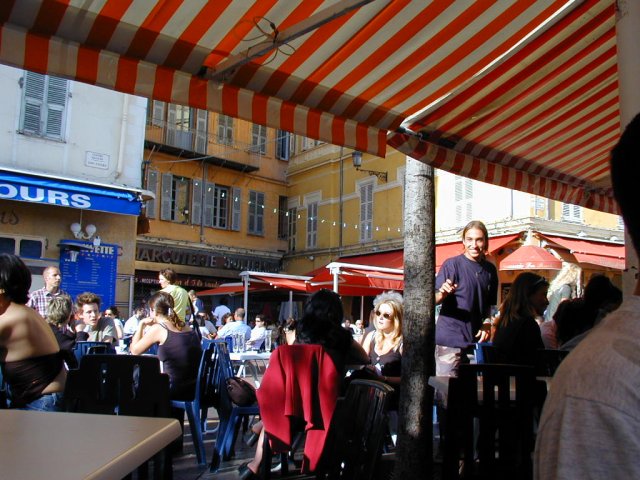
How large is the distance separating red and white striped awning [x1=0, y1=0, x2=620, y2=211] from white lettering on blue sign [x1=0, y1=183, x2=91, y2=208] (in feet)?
35.3

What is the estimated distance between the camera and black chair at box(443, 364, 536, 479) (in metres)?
2.32

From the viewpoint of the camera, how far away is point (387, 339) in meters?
5.63

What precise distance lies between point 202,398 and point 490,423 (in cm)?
334

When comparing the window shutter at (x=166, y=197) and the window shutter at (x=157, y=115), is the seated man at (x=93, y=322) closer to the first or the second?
the window shutter at (x=166, y=197)

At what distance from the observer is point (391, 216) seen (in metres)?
21.5

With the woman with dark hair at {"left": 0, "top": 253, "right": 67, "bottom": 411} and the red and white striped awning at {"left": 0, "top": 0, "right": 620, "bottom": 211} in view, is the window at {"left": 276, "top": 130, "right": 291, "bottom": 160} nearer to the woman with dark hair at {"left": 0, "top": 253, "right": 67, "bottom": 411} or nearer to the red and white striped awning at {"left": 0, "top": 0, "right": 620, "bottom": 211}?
the red and white striped awning at {"left": 0, "top": 0, "right": 620, "bottom": 211}

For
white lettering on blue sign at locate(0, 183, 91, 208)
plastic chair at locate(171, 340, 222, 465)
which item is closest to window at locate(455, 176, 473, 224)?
white lettering on blue sign at locate(0, 183, 91, 208)

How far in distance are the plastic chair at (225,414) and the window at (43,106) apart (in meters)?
10.4

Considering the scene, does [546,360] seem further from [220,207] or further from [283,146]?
[283,146]

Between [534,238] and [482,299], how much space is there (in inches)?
507

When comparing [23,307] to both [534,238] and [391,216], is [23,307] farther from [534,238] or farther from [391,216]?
[391,216]

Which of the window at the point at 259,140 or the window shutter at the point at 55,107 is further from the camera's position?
the window at the point at 259,140

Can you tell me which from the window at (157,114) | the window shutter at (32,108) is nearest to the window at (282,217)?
the window at (157,114)

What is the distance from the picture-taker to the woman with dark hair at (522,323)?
3.90m
